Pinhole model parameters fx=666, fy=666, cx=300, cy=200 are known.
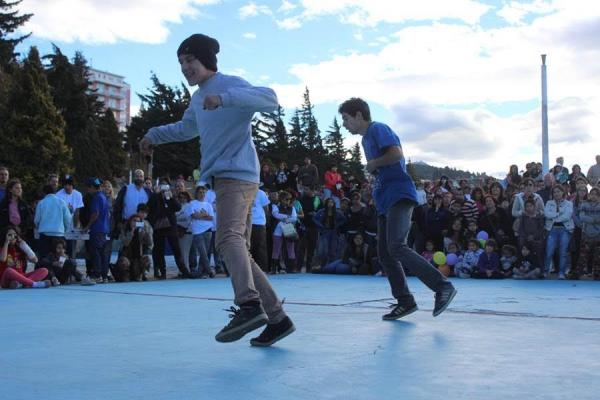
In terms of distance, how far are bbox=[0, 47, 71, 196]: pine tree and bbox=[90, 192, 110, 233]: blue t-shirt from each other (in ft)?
92.7

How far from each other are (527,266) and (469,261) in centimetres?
95

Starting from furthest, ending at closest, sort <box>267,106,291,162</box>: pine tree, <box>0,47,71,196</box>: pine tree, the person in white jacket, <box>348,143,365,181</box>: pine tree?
<box>348,143,365,181</box>: pine tree → <box>267,106,291,162</box>: pine tree → <box>0,47,71,196</box>: pine tree → the person in white jacket

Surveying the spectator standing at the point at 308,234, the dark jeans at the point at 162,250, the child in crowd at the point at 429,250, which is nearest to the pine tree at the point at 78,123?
the spectator standing at the point at 308,234

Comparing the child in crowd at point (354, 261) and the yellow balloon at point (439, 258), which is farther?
the child in crowd at point (354, 261)

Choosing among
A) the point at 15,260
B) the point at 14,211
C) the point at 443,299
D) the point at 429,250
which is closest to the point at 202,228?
the point at 14,211

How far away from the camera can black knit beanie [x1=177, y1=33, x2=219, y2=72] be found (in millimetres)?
3666

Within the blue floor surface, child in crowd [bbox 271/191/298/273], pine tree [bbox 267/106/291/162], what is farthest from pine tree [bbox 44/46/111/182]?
the blue floor surface

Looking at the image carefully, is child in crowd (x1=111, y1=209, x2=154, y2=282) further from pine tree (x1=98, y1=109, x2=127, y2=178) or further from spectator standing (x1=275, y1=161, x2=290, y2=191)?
pine tree (x1=98, y1=109, x2=127, y2=178)

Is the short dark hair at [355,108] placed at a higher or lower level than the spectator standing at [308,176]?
lower

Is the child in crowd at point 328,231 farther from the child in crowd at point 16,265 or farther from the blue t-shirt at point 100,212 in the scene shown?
the child in crowd at point 16,265

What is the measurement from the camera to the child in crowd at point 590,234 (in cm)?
1100

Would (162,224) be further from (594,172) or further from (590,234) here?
(594,172)

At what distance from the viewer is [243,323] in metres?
3.41

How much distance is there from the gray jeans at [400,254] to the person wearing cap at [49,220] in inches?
248
